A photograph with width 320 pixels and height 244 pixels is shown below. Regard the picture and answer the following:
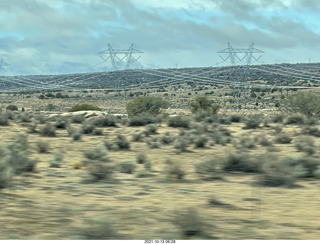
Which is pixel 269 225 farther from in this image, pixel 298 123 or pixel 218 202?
pixel 298 123

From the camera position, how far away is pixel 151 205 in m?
12.0

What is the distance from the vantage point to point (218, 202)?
12273mm

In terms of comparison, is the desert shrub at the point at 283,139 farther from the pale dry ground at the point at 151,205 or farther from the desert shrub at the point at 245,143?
the pale dry ground at the point at 151,205

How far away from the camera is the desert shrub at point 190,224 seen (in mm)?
9141

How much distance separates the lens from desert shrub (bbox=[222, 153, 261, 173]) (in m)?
17.8

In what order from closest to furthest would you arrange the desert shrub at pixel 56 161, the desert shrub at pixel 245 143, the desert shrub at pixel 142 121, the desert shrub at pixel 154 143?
the desert shrub at pixel 56 161, the desert shrub at pixel 245 143, the desert shrub at pixel 154 143, the desert shrub at pixel 142 121

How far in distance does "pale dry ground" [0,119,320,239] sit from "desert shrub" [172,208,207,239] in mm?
141

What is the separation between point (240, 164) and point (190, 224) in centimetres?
912

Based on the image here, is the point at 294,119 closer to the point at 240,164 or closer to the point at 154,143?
the point at 154,143

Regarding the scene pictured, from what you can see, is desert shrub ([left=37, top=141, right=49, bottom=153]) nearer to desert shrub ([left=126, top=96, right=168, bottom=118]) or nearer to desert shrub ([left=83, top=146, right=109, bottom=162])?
desert shrub ([left=83, top=146, right=109, bottom=162])

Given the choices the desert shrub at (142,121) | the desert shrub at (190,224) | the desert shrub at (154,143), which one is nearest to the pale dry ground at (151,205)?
the desert shrub at (190,224)

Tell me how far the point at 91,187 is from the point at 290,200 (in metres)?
5.65

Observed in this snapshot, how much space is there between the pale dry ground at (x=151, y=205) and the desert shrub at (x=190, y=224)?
0.14m

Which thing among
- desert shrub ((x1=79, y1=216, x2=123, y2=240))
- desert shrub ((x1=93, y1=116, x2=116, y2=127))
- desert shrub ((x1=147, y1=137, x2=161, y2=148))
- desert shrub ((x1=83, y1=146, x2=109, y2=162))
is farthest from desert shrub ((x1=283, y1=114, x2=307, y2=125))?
desert shrub ((x1=79, y1=216, x2=123, y2=240))
